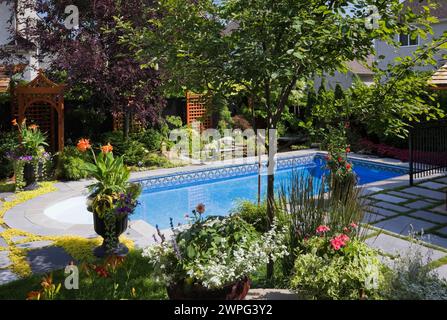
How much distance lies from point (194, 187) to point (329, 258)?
8655mm

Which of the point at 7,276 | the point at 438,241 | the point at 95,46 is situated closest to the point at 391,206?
the point at 438,241

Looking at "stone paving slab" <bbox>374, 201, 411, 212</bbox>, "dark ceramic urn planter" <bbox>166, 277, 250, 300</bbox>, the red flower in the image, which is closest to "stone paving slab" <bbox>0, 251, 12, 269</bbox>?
"dark ceramic urn planter" <bbox>166, 277, 250, 300</bbox>

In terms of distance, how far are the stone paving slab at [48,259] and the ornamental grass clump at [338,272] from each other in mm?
3371

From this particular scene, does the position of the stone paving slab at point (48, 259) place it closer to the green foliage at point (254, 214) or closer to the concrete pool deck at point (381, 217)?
the concrete pool deck at point (381, 217)

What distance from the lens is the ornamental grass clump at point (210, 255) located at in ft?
11.9

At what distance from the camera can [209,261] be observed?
3705 mm

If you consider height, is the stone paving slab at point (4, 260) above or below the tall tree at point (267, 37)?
below

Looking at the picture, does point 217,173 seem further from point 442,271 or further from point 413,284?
point 413,284

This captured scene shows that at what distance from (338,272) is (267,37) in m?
2.48

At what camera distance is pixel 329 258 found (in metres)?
3.96

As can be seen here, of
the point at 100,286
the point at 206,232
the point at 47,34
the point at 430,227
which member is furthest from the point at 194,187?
the point at 206,232

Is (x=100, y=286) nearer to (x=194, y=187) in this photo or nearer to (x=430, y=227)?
(x=430, y=227)

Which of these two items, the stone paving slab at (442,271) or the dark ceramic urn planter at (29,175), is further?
the dark ceramic urn planter at (29,175)

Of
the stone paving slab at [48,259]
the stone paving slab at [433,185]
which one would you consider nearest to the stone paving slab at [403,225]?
the stone paving slab at [433,185]
